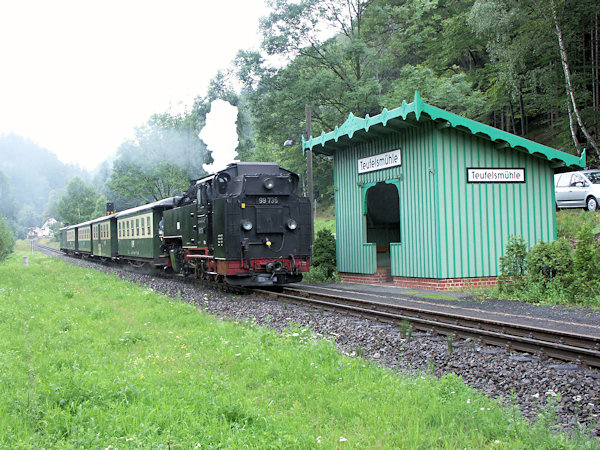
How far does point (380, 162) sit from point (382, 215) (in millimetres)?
3765

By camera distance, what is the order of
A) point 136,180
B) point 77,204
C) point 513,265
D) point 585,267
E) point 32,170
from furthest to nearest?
point 32,170 → point 77,204 → point 136,180 → point 513,265 → point 585,267

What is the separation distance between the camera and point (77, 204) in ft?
246

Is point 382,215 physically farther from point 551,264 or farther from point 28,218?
point 28,218

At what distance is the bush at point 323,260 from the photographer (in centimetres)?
1714

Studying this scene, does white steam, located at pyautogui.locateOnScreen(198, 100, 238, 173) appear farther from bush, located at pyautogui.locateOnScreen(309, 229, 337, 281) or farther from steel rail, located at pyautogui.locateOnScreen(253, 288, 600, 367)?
steel rail, located at pyautogui.locateOnScreen(253, 288, 600, 367)

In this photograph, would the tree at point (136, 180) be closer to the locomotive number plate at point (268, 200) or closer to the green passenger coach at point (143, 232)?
the green passenger coach at point (143, 232)

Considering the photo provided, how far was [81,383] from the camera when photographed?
5008 mm

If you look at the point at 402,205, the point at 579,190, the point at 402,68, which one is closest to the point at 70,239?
the point at 402,68

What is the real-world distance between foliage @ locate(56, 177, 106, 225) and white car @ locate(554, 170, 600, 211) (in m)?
65.3

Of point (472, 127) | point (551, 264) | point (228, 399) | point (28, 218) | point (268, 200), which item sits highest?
point (28, 218)

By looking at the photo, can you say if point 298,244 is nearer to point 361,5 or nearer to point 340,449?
point 340,449

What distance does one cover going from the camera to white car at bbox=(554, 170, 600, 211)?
19188 mm

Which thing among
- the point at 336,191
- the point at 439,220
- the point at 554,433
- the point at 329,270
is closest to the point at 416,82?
Result: the point at 336,191

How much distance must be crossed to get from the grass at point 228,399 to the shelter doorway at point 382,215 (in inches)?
429
